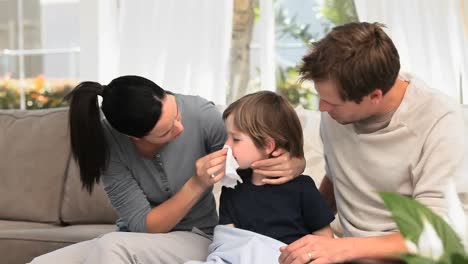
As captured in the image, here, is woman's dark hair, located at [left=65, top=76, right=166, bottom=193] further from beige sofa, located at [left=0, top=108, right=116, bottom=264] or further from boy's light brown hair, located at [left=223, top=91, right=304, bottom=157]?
beige sofa, located at [left=0, top=108, right=116, bottom=264]

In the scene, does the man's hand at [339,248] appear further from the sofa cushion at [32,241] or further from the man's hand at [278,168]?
the sofa cushion at [32,241]

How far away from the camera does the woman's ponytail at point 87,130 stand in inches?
79.4

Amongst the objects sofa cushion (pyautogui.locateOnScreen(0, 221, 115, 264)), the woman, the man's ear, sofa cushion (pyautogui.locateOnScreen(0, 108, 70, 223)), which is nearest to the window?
sofa cushion (pyautogui.locateOnScreen(0, 108, 70, 223))

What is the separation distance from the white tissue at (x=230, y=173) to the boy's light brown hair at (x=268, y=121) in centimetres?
7

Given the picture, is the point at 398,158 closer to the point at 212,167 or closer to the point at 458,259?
the point at 212,167

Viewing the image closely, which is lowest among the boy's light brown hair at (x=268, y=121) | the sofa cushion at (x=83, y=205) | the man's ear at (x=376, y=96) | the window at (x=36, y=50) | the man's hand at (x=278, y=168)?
the sofa cushion at (x=83, y=205)

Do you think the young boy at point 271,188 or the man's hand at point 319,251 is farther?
the young boy at point 271,188

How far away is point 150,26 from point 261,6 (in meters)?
0.61

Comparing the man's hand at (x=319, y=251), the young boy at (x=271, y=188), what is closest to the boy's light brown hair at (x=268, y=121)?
the young boy at (x=271, y=188)

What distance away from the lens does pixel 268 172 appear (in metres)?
1.88

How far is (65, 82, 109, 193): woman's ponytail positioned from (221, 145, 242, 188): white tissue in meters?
0.37

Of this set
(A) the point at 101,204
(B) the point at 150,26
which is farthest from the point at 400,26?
(A) the point at 101,204

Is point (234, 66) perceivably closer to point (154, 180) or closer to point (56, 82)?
point (56, 82)

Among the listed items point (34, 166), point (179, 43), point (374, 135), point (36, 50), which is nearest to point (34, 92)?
point (36, 50)
